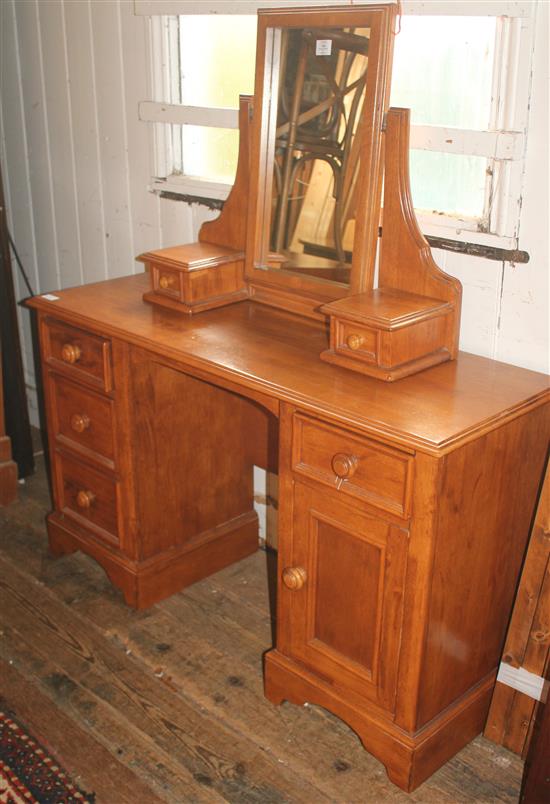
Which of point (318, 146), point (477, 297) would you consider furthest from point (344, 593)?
point (318, 146)

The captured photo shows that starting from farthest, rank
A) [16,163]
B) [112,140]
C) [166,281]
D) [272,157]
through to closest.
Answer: [16,163] → [112,140] → [166,281] → [272,157]

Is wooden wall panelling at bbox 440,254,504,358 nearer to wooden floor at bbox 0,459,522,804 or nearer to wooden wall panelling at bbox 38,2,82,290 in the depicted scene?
wooden floor at bbox 0,459,522,804

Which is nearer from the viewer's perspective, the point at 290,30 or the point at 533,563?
the point at 533,563

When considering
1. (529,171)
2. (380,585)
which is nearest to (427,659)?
(380,585)

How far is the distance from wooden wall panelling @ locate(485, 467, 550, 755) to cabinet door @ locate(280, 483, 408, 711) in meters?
0.35

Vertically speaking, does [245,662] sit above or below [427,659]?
below

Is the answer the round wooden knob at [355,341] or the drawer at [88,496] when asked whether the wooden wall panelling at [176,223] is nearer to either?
the drawer at [88,496]

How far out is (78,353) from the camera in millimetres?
2557

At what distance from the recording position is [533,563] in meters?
2.09

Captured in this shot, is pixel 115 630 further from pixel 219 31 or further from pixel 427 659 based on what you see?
pixel 219 31

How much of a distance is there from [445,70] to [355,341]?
0.72 meters

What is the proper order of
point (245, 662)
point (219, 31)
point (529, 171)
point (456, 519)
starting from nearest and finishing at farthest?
point (456, 519) → point (529, 171) → point (245, 662) → point (219, 31)

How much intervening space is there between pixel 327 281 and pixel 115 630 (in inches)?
47.6

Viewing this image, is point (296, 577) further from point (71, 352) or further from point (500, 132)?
point (500, 132)
